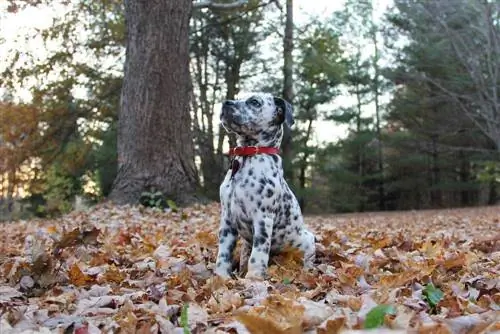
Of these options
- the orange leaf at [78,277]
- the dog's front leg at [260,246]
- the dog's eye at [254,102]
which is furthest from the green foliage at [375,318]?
the dog's eye at [254,102]

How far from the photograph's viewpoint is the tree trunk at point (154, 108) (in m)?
10.4

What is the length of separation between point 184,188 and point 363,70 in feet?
73.5

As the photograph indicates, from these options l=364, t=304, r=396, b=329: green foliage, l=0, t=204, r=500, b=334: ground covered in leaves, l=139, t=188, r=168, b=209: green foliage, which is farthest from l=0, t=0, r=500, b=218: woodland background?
l=364, t=304, r=396, b=329: green foliage

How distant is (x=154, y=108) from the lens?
411 inches

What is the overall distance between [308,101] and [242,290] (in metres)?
25.7

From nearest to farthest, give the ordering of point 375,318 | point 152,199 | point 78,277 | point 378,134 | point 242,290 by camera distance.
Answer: point 375,318 → point 242,290 → point 78,277 → point 152,199 → point 378,134

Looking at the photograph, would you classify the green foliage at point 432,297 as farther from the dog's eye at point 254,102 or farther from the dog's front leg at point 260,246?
the dog's eye at point 254,102

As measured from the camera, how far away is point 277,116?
4195 mm

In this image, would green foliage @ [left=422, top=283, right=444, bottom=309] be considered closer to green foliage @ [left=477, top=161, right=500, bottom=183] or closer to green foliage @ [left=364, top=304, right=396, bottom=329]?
green foliage @ [left=364, top=304, right=396, bottom=329]

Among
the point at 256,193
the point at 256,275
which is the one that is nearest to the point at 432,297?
the point at 256,275

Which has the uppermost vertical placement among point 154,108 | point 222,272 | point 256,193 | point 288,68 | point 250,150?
point 288,68

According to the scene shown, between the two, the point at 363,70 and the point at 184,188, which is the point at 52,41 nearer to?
the point at 184,188

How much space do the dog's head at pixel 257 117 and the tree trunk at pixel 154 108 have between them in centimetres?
641

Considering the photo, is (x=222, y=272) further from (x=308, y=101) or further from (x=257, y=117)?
(x=308, y=101)
